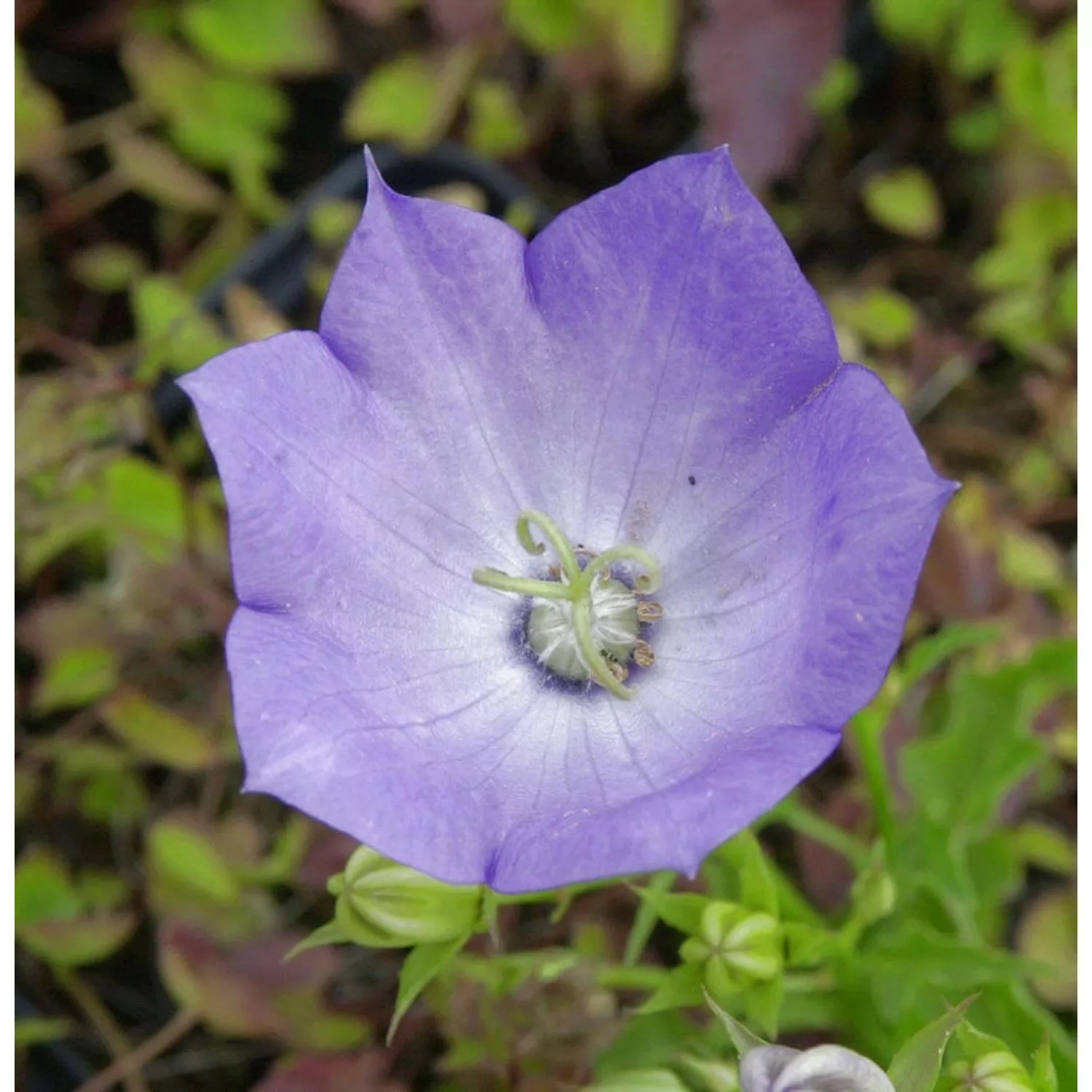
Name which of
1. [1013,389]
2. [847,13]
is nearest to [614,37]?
[847,13]

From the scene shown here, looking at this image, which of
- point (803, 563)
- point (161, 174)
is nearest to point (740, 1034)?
point (803, 563)

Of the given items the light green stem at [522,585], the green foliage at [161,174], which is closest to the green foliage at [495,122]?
the green foliage at [161,174]

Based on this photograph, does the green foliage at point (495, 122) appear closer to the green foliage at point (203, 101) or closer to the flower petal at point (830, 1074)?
the green foliage at point (203, 101)

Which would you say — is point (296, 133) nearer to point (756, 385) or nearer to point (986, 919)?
point (756, 385)

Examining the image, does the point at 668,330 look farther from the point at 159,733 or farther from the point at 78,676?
the point at 78,676

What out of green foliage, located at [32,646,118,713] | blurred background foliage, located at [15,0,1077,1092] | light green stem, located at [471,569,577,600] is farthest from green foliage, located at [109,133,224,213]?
light green stem, located at [471,569,577,600]

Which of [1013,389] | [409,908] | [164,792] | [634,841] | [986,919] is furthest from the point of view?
[1013,389]
